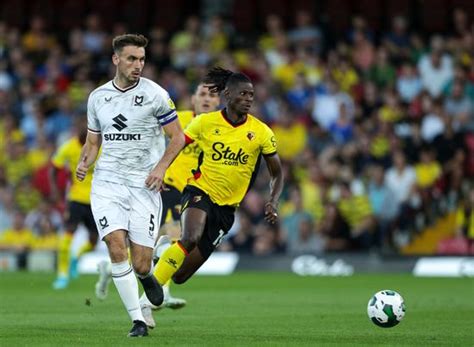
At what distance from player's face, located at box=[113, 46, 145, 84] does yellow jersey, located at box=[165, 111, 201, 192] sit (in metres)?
3.19

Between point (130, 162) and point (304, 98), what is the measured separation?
14.2 m

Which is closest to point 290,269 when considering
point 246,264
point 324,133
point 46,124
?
point 246,264

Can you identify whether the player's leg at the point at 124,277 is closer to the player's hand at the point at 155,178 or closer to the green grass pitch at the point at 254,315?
the green grass pitch at the point at 254,315

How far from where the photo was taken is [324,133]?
24156 mm

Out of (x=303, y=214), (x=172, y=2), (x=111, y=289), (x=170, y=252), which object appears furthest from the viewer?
(x=172, y=2)

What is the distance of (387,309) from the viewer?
37.3ft

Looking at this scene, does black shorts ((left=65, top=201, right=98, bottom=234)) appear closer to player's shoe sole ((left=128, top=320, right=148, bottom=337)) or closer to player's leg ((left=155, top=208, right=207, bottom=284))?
player's leg ((left=155, top=208, right=207, bottom=284))

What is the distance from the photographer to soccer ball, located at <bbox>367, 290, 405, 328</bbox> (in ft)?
37.2

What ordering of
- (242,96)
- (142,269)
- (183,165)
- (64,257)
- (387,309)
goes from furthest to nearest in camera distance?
1. (64,257)
2. (183,165)
3. (242,96)
4. (387,309)
5. (142,269)

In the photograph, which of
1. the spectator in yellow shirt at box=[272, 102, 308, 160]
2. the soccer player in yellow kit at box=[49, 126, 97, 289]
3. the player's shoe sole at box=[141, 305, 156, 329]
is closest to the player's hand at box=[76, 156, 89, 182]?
the player's shoe sole at box=[141, 305, 156, 329]

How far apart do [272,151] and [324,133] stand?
12.0 metres

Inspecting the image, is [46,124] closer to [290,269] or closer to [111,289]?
[290,269]

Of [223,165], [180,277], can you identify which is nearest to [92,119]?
[223,165]

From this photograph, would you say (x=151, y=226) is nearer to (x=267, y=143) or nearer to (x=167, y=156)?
(x=167, y=156)
